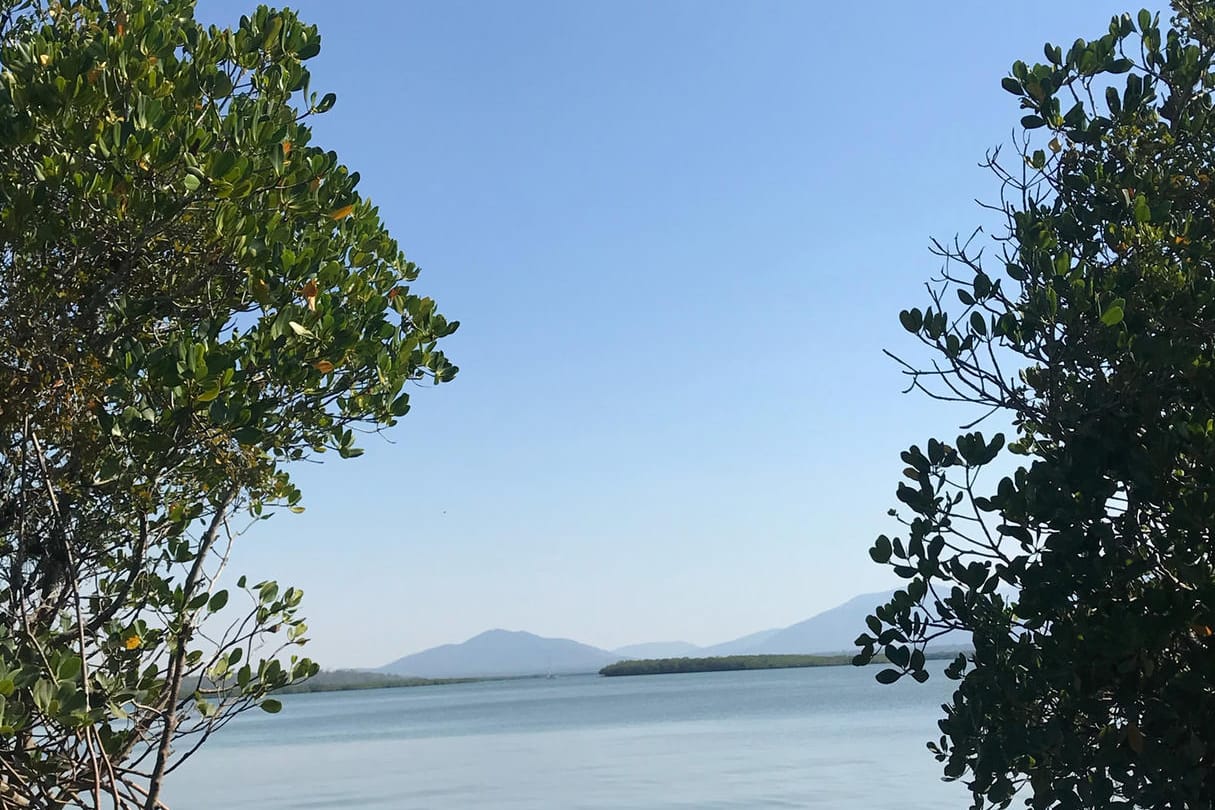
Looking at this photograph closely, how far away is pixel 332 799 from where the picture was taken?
73.4ft

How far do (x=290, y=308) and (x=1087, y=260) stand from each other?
10.9ft

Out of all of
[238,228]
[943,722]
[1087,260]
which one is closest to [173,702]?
[238,228]

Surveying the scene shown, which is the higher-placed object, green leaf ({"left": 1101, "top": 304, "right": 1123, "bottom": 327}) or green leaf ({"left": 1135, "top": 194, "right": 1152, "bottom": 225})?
green leaf ({"left": 1135, "top": 194, "right": 1152, "bottom": 225})

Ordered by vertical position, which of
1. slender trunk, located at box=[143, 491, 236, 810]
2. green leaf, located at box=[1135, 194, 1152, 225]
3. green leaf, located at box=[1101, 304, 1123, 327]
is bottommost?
slender trunk, located at box=[143, 491, 236, 810]

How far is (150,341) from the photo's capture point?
4.54m

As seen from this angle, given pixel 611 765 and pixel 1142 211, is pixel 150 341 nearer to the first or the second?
pixel 1142 211

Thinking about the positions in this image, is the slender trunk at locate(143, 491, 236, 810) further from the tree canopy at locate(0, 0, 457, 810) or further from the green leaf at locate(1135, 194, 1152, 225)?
the green leaf at locate(1135, 194, 1152, 225)

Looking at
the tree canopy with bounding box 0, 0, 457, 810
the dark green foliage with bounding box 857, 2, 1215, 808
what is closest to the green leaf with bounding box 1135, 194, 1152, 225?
the dark green foliage with bounding box 857, 2, 1215, 808

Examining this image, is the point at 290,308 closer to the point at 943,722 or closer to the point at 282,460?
the point at 282,460

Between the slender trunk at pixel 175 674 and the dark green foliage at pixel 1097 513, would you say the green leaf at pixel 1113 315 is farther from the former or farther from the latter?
the slender trunk at pixel 175 674

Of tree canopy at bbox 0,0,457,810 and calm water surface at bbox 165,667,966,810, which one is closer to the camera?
tree canopy at bbox 0,0,457,810

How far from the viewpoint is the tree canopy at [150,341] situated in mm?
3828

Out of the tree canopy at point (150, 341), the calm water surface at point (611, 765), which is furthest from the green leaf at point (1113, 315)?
the calm water surface at point (611, 765)

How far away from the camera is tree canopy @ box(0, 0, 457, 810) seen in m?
3.83
